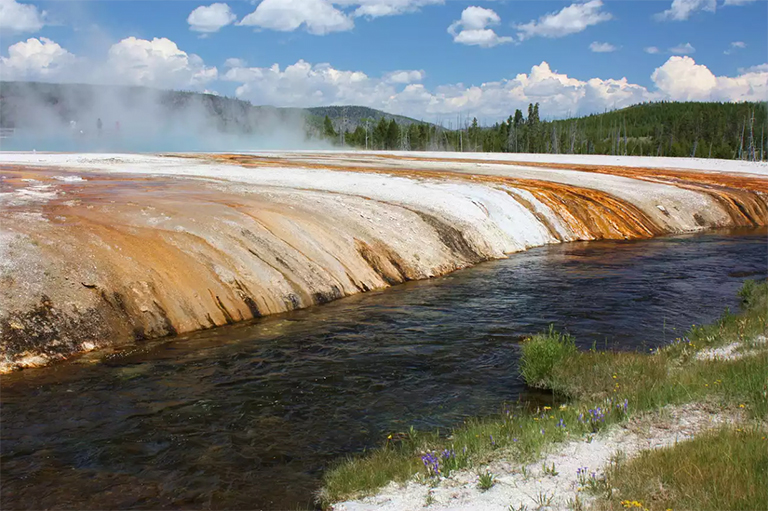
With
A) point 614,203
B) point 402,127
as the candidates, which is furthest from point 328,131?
point 614,203

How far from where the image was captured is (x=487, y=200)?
23250 millimetres

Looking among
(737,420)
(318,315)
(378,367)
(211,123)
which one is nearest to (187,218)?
(318,315)

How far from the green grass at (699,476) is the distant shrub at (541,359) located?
3198 mm

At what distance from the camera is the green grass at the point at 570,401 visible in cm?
566

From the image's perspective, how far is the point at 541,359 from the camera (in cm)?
852

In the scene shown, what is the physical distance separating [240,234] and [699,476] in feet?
37.7

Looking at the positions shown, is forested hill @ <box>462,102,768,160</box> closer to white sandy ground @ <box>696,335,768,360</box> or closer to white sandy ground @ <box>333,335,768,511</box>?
white sandy ground @ <box>696,335,768,360</box>

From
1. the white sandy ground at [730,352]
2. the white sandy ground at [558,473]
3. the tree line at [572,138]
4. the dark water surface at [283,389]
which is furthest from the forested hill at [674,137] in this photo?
the white sandy ground at [558,473]

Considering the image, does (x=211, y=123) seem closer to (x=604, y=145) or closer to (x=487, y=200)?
(x=604, y=145)

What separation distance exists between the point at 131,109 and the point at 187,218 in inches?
5553

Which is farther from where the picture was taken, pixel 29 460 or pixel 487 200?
pixel 487 200

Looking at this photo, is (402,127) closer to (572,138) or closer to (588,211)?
(572,138)

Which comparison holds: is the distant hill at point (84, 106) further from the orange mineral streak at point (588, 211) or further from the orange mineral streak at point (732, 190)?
the orange mineral streak at point (588, 211)

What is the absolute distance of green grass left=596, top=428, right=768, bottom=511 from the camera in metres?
4.22
